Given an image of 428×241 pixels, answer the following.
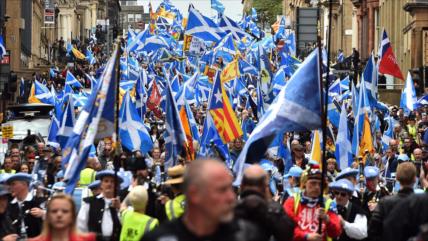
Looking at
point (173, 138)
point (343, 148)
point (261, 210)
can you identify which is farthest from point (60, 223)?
point (343, 148)

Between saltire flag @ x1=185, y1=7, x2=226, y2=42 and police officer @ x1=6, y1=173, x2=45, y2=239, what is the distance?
24.6m

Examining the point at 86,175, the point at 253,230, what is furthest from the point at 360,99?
the point at 253,230

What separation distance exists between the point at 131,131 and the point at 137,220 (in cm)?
909

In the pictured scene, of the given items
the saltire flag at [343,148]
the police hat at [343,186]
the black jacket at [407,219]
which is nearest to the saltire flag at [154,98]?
the saltire flag at [343,148]

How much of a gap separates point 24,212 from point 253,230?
5965 millimetres

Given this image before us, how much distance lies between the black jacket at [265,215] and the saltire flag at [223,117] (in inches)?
452

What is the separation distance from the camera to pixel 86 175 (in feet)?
51.9

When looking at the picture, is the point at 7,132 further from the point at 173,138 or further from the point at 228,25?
the point at 228,25

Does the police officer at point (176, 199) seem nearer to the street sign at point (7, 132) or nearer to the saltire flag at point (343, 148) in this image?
the saltire flag at point (343, 148)

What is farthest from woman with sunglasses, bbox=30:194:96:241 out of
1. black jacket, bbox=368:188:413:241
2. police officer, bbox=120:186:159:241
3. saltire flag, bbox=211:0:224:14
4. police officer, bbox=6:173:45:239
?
saltire flag, bbox=211:0:224:14

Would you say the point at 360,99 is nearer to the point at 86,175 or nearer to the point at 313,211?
the point at 86,175

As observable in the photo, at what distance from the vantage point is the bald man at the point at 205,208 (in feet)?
22.2

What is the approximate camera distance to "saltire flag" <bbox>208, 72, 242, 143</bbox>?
829 inches

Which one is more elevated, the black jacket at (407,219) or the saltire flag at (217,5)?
the saltire flag at (217,5)
